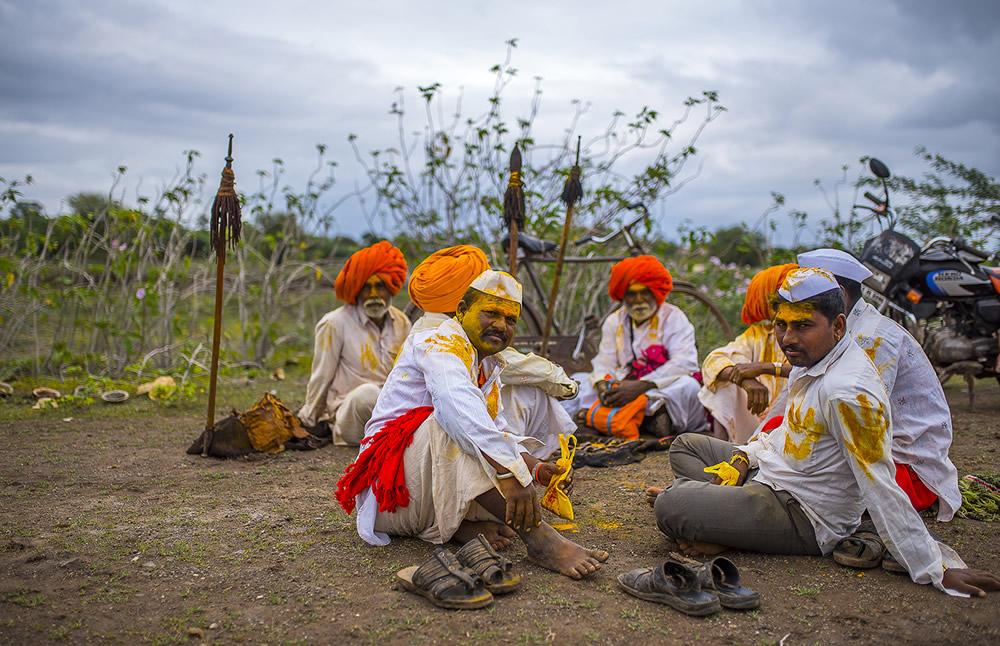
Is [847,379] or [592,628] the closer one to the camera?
[592,628]

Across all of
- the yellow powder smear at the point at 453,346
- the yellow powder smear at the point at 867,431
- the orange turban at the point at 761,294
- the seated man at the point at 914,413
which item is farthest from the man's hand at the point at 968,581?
the orange turban at the point at 761,294

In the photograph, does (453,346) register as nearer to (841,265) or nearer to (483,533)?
(483,533)

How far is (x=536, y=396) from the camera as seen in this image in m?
4.01

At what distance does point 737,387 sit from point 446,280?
219 centimetres

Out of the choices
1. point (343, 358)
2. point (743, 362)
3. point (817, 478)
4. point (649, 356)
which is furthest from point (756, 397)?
point (343, 358)

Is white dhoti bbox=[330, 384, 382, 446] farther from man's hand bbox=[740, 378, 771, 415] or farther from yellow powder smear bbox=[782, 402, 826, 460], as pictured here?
yellow powder smear bbox=[782, 402, 826, 460]

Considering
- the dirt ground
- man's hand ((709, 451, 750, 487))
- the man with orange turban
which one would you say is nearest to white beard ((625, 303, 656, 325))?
the man with orange turban

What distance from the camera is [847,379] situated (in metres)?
2.51

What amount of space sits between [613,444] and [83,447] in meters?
3.29

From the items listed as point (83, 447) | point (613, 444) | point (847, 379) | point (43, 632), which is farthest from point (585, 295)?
point (43, 632)

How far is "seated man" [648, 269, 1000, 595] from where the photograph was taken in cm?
243

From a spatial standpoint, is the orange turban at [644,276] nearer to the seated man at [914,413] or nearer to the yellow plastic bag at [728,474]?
the seated man at [914,413]

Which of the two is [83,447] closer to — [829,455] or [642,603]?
[642,603]

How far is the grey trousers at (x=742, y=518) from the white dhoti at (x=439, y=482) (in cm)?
76
